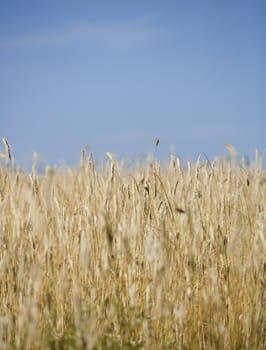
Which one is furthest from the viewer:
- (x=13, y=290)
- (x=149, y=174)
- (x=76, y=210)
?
(x=76, y=210)

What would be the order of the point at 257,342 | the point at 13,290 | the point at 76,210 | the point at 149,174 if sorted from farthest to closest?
the point at 76,210 → the point at 149,174 → the point at 257,342 → the point at 13,290

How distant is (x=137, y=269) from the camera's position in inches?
93.0

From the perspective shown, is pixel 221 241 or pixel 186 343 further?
pixel 221 241

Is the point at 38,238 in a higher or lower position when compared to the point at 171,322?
higher

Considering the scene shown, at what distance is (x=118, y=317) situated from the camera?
7.21 feet

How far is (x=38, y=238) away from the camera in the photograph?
2209mm

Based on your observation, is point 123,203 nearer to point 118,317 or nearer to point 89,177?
point 89,177

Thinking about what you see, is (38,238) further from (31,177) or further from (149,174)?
(149,174)

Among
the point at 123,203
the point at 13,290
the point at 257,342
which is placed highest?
the point at 123,203

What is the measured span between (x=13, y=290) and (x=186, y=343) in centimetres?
76

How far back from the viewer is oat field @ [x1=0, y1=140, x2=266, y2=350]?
2.05 metres

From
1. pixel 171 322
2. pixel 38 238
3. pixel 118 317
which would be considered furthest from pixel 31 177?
pixel 171 322

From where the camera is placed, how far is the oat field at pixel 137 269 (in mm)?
2049

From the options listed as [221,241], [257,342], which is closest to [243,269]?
[221,241]
